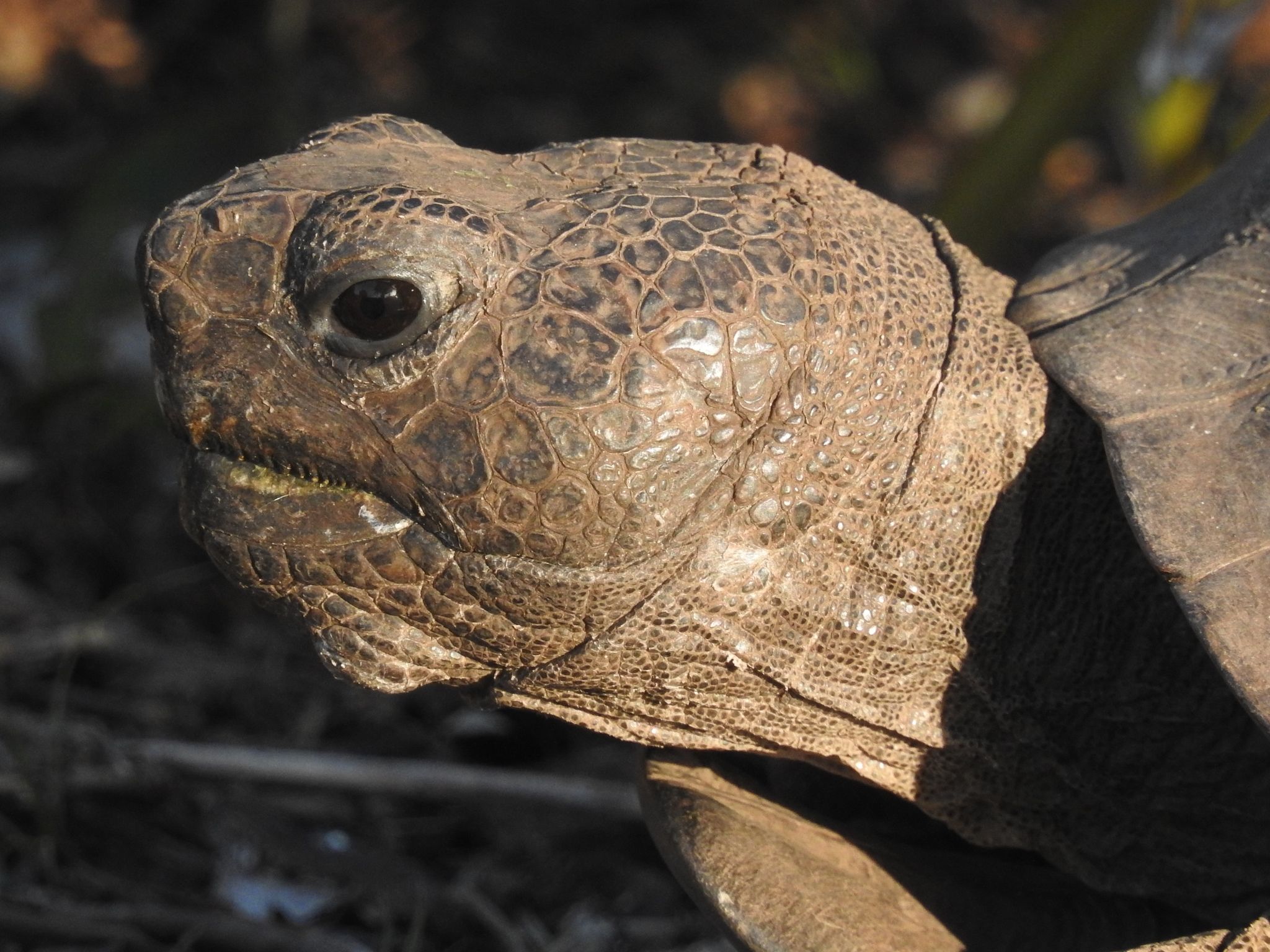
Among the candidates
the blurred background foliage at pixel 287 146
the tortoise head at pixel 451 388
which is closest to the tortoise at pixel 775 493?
the tortoise head at pixel 451 388

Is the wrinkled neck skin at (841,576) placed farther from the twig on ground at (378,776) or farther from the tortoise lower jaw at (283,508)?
the twig on ground at (378,776)

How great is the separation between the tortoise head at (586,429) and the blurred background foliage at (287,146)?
3.91ft

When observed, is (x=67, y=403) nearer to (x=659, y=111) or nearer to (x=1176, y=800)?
(x=659, y=111)

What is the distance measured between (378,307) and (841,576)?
0.68 m

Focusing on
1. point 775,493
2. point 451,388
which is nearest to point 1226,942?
point 775,493

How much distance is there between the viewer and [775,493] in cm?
164

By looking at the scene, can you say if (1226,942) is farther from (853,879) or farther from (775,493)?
(775,493)

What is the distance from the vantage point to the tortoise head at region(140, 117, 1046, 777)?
1.55 m

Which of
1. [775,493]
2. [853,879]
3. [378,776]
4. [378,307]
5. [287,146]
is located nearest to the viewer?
[378,307]

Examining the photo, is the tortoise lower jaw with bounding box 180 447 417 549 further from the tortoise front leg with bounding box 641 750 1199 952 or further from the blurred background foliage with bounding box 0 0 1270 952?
the blurred background foliage with bounding box 0 0 1270 952

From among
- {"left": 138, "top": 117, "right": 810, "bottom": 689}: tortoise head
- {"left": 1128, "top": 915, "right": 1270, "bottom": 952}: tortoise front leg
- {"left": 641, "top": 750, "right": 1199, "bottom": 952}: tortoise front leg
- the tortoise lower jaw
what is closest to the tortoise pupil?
{"left": 138, "top": 117, "right": 810, "bottom": 689}: tortoise head

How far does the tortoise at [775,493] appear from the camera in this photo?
155cm

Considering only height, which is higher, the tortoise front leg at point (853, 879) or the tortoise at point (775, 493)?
the tortoise at point (775, 493)

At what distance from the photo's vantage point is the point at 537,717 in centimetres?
332
